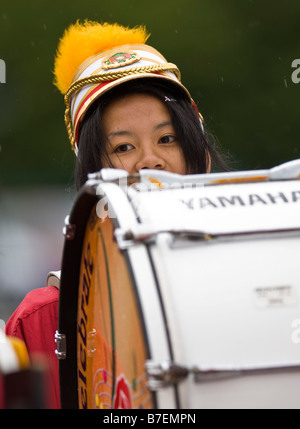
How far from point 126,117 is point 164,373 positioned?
126cm

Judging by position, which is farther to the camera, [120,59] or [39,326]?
[120,59]

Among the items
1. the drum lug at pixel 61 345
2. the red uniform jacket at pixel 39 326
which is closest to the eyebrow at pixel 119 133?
the red uniform jacket at pixel 39 326

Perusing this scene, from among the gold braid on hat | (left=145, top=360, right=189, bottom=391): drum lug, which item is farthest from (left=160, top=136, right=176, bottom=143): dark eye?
(left=145, top=360, right=189, bottom=391): drum lug

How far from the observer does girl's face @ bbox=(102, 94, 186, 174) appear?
2420 mm

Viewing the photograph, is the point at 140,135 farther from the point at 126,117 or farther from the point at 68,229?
the point at 68,229

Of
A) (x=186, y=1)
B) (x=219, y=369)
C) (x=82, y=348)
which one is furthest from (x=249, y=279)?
(x=186, y=1)

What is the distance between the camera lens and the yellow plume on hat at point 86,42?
267 cm

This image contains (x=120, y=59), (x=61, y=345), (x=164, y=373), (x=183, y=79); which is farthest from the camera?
(x=183, y=79)

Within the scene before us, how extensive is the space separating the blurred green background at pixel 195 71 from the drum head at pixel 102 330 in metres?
4.17

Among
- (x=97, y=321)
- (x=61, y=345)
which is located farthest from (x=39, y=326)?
(x=97, y=321)

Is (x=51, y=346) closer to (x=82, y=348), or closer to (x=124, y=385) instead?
(x=82, y=348)

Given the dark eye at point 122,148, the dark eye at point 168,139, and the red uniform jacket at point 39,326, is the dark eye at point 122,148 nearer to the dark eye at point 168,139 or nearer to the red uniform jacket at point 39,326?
the dark eye at point 168,139

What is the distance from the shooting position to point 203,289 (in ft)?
4.83

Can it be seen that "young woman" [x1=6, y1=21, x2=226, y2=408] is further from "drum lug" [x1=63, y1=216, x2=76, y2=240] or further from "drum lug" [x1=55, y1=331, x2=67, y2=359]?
"drum lug" [x1=63, y1=216, x2=76, y2=240]
